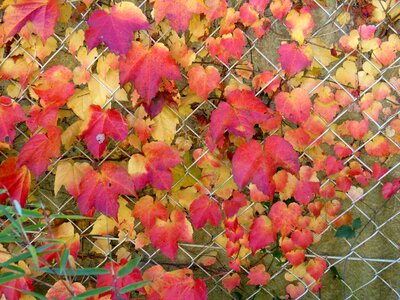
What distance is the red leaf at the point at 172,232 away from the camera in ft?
6.44

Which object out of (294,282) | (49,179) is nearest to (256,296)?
(294,282)

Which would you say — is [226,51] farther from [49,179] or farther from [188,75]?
[49,179]

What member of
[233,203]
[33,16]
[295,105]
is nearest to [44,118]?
[33,16]

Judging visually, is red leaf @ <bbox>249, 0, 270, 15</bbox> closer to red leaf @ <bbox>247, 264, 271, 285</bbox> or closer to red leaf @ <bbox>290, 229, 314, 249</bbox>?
red leaf @ <bbox>290, 229, 314, 249</bbox>

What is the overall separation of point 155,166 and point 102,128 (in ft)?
0.69

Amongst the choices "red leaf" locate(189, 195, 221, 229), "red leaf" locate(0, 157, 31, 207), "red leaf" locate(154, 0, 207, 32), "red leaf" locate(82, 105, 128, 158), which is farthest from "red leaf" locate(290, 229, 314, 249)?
"red leaf" locate(0, 157, 31, 207)

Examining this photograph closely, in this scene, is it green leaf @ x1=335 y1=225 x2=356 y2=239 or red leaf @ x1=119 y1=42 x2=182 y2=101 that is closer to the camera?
red leaf @ x1=119 y1=42 x2=182 y2=101

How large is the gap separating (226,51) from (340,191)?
656mm

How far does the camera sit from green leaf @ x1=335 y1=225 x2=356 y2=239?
6.80ft

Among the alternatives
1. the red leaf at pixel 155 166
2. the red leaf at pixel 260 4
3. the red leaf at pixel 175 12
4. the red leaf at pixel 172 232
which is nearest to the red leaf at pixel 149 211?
the red leaf at pixel 172 232

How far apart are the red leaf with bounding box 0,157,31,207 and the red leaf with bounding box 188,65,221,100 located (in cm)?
63

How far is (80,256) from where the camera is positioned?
7.18 ft

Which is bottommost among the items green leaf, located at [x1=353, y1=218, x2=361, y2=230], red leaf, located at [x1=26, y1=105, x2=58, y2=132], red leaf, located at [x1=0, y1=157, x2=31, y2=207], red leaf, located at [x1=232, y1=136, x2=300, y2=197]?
green leaf, located at [x1=353, y1=218, x2=361, y2=230]

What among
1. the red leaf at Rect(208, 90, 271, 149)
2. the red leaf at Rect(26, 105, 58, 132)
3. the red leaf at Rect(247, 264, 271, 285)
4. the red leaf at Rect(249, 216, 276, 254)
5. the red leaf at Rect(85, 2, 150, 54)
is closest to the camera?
the red leaf at Rect(85, 2, 150, 54)
